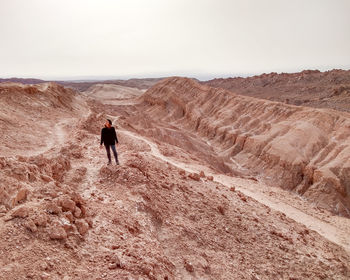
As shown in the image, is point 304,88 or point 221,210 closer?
point 221,210

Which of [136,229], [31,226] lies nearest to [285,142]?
[136,229]

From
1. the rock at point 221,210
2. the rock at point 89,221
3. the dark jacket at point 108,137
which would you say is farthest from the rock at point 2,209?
the rock at point 221,210

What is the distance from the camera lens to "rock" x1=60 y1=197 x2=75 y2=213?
16.4 ft

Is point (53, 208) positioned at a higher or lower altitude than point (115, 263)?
higher

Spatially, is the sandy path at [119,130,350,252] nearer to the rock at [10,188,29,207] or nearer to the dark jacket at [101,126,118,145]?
the dark jacket at [101,126,118,145]

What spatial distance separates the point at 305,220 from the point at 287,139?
1271 cm

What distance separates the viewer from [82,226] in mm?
4820

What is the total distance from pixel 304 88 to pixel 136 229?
5387 cm

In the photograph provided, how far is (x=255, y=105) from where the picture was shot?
31.5 meters

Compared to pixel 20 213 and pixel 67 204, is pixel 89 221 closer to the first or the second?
pixel 67 204

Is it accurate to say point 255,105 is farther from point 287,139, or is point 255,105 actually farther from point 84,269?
point 84,269

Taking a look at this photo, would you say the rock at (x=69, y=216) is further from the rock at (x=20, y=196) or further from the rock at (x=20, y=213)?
the rock at (x=20, y=196)

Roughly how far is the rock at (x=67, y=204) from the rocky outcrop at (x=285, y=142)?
18056mm

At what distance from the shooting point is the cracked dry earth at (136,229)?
412 cm
